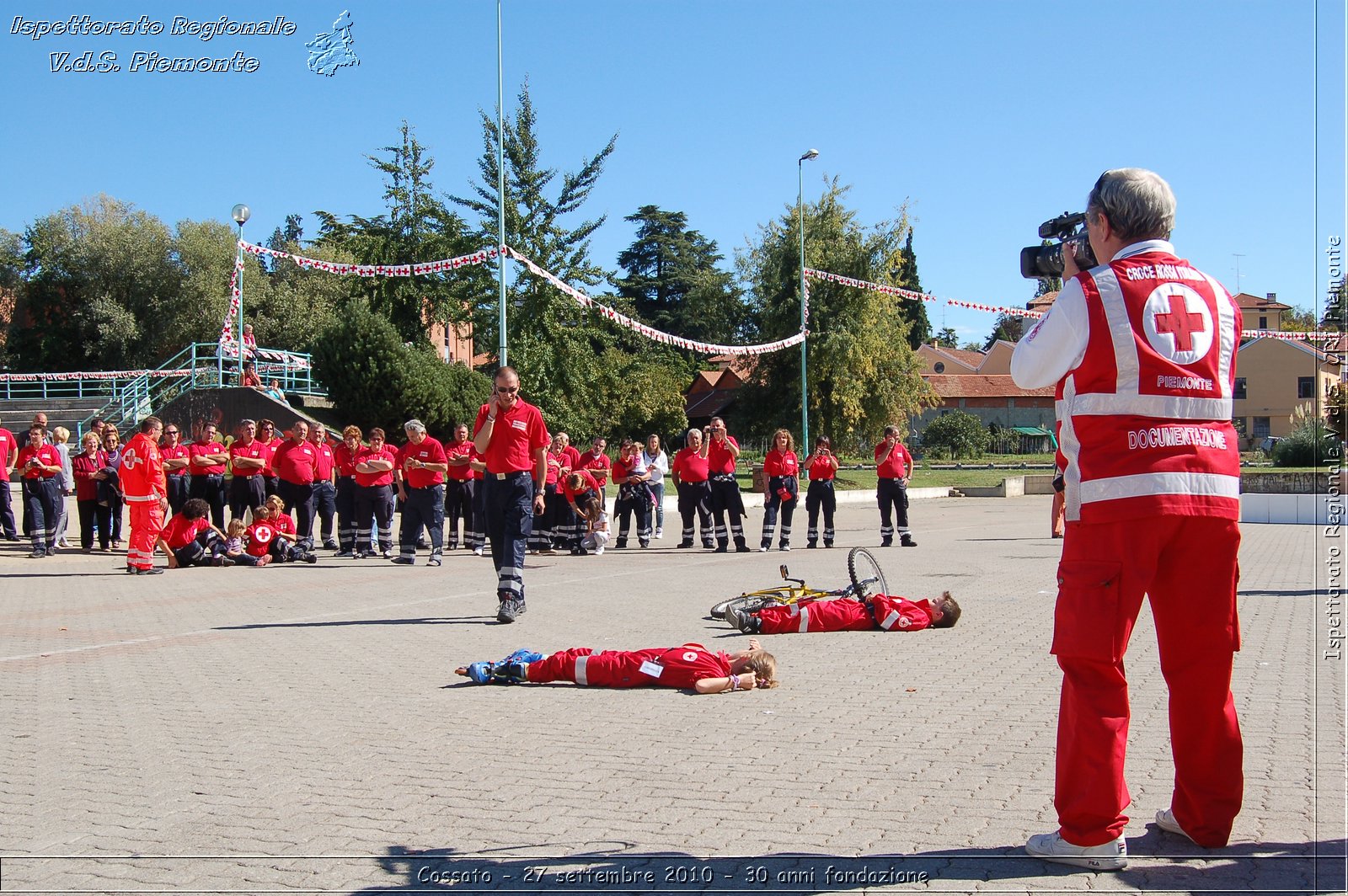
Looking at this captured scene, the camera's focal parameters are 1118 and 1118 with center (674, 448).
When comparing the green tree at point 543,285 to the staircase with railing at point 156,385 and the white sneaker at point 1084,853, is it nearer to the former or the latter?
the staircase with railing at point 156,385

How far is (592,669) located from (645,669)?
0.35 meters

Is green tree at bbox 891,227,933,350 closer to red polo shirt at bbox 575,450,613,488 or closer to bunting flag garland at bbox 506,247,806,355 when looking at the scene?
bunting flag garland at bbox 506,247,806,355

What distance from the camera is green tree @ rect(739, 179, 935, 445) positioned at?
45938mm

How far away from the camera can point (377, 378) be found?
33.1 metres

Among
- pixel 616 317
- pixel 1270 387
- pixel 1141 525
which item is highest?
pixel 1270 387

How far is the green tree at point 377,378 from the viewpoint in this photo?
33.0 m

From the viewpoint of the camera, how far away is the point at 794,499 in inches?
734

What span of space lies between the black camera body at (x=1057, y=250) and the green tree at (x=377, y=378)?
29.7m

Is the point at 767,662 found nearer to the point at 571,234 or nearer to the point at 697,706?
the point at 697,706

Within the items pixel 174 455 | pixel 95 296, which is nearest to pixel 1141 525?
pixel 174 455

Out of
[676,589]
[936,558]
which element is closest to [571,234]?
[936,558]

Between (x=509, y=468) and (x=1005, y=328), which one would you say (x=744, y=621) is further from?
(x=1005, y=328)

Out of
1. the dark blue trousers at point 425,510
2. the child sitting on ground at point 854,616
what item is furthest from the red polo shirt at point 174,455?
the child sitting on ground at point 854,616

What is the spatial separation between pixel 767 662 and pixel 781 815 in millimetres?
2520
